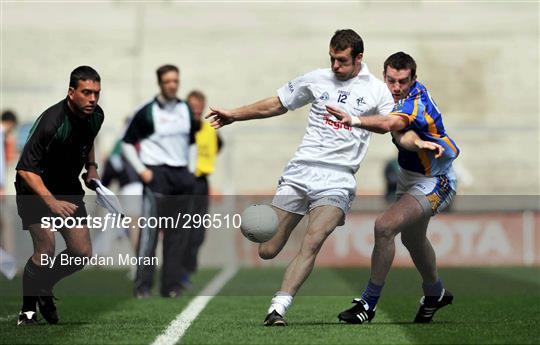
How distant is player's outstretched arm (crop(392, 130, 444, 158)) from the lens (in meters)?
8.46

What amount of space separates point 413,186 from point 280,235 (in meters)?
1.04

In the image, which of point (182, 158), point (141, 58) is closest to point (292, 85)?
point (182, 158)

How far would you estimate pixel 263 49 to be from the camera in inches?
1307

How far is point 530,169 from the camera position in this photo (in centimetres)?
2994

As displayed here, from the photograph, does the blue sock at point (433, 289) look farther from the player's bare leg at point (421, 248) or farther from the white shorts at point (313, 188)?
the white shorts at point (313, 188)

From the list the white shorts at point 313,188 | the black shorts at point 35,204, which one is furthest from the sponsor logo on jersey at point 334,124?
the black shorts at point 35,204

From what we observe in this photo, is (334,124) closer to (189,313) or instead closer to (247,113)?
(247,113)

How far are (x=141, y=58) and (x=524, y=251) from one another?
1594 centimetres

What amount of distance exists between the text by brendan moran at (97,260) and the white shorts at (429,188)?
2358mm

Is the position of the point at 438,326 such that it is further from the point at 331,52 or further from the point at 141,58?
the point at 141,58

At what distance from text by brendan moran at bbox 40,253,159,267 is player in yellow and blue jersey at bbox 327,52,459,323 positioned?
1.93 m

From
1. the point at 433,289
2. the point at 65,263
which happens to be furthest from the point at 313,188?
the point at 65,263

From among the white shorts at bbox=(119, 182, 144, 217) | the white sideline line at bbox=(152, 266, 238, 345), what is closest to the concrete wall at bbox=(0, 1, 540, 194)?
the white shorts at bbox=(119, 182, 144, 217)

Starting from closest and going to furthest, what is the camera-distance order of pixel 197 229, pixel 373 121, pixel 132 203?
pixel 373 121, pixel 197 229, pixel 132 203
